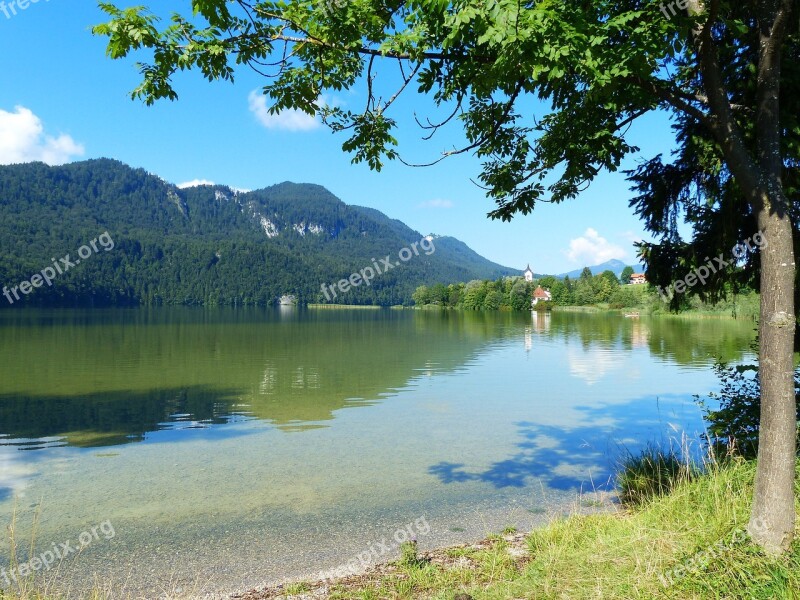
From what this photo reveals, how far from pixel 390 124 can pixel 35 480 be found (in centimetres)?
1054

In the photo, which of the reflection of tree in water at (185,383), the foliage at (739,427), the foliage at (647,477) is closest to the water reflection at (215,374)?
the reflection of tree in water at (185,383)

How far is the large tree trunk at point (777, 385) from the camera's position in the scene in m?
4.46

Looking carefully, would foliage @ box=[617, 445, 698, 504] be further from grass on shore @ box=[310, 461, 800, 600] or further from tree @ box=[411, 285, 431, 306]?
tree @ box=[411, 285, 431, 306]

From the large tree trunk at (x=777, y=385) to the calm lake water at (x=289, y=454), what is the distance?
4.52 m

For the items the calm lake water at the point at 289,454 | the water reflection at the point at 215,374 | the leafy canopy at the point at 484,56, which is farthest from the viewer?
the water reflection at the point at 215,374

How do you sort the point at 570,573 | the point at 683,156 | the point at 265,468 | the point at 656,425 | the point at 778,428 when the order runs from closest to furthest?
the point at 778,428, the point at 570,573, the point at 683,156, the point at 265,468, the point at 656,425

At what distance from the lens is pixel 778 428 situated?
177 inches

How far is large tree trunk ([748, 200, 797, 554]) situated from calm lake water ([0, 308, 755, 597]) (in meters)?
4.52

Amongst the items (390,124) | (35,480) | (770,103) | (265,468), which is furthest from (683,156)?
(35,480)

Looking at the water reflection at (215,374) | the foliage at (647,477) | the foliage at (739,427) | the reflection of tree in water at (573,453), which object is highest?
the foliage at (739,427)

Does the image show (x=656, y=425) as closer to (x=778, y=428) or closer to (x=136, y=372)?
(x=778, y=428)

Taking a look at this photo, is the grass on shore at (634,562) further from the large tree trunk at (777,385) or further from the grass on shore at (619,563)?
the large tree trunk at (777,385)

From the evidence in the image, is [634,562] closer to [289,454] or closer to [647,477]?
[647,477]

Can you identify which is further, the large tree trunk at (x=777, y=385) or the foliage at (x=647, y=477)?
the foliage at (x=647, y=477)
